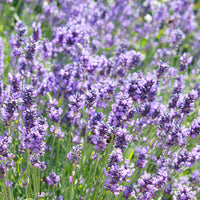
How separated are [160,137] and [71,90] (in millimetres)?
1135

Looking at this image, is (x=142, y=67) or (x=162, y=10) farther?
(x=162, y=10)

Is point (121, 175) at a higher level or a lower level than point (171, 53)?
lower

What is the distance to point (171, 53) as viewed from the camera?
4.91m

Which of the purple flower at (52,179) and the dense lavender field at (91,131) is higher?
the dense lavender field at (91,131)

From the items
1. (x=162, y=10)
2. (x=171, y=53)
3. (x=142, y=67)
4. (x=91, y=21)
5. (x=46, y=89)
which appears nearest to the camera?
(x=46, y=89)

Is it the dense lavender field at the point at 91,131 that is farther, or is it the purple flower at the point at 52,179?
the purple flower at the point at 52,179

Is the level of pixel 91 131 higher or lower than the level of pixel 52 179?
higher

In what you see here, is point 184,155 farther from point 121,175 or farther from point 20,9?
point 20,9

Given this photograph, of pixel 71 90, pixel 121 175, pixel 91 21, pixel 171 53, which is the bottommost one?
pixel 121 175

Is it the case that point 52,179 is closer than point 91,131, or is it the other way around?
point 91,131

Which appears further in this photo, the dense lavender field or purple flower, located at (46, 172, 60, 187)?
purple flower, located at (46, 172, 60, 187)

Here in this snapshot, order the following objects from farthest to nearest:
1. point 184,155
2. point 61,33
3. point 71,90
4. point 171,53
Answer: point 171,53
point 61,33
point 71,90
point 184,155

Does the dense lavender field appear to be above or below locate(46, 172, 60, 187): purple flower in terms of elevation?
above

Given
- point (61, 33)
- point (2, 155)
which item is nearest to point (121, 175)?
point (2, 155)
